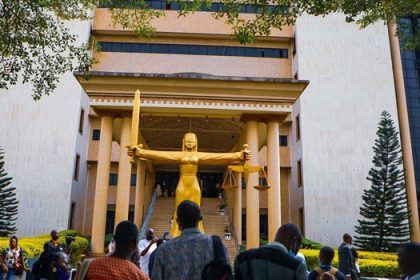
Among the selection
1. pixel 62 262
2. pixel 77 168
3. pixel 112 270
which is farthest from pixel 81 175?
pixel 112 270

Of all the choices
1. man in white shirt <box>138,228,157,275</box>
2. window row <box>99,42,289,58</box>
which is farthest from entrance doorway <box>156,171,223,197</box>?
man in white shirt <box>138,228,157,275</box>

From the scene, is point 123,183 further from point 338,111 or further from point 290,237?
point 338,111

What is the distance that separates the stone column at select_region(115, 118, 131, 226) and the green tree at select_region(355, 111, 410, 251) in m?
12.8

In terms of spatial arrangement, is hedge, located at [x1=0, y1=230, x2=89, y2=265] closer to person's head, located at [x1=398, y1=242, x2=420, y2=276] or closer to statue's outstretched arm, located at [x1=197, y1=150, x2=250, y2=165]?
statue's outstretched arm, located at [x1=197, y1=150, x2=250, y2=165]

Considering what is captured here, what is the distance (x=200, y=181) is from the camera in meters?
27.6

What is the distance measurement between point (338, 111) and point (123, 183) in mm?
14843

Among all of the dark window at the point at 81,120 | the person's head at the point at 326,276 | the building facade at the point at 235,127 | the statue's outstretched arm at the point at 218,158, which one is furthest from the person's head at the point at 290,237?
the dark window at the point at 81,120

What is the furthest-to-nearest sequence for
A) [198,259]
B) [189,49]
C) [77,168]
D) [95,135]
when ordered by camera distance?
[189,49] → [95,135] → [77,168] → [198,259]

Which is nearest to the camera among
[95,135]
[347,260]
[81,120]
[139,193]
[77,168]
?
[347,260]

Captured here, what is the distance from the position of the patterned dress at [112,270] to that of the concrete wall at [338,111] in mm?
20384

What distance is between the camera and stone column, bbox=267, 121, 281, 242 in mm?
14125

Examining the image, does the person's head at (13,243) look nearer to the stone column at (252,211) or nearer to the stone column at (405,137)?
the stone column at (252,211)

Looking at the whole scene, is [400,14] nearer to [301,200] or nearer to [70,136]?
[301,200]

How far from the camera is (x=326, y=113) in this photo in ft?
77.7
